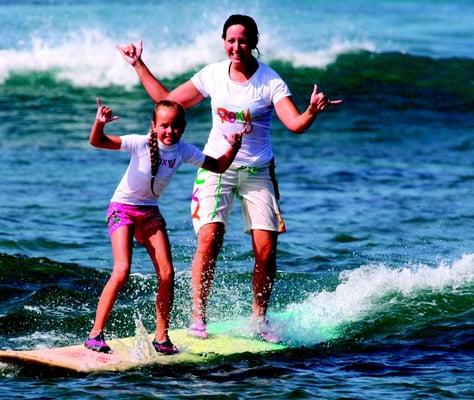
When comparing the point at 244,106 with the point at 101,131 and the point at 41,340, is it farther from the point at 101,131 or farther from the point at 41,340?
the point at 41,340

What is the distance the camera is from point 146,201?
26.6 feet

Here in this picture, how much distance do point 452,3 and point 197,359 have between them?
31.2 meters

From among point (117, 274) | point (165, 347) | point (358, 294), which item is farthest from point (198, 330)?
point (358, 294)

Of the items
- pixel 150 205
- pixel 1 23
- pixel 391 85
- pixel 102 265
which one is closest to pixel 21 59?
pixel 1 23

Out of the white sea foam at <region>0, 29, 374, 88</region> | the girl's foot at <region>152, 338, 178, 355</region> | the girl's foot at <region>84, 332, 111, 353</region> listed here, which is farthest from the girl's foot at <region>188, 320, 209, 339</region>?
the white sea foam at <region>0, 29, 374, 88</region>

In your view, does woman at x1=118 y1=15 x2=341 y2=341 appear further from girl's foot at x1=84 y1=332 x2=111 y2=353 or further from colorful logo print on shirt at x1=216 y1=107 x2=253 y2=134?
girl's foot at x1=84 y1=332 x2=111 y2=353

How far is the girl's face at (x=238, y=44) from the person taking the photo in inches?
329

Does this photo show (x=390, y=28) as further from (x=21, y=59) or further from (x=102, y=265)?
(x=102, y=265)

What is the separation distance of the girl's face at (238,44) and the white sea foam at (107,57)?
14.3m

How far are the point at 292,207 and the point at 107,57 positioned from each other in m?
10.0

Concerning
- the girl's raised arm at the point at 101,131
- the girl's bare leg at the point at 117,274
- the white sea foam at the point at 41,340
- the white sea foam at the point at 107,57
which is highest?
the white sea foam at the point at 107,57

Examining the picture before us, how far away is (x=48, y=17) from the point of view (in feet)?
94.1

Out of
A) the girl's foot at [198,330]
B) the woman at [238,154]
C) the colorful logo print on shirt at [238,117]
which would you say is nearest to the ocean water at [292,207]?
the girl's foot at [198,330]

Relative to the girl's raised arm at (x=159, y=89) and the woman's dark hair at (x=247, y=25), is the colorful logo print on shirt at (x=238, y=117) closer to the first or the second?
the girl's raised arm at (x=159, y=89)
